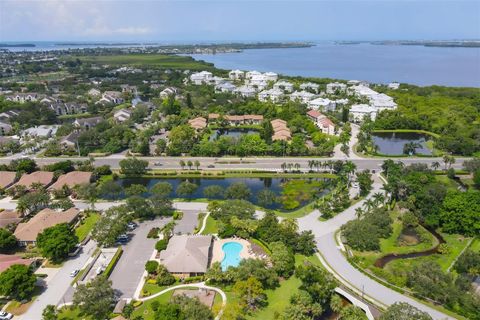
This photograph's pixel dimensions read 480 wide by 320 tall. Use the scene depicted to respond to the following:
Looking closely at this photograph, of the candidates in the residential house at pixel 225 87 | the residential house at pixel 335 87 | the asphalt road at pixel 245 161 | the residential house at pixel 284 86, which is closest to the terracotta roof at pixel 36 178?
the asphalt road at pixel 245 161

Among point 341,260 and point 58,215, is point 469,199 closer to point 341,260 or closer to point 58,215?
point 341,260

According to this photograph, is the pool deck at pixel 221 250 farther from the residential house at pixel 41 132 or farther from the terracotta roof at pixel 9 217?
the residential house at pixel 41 132

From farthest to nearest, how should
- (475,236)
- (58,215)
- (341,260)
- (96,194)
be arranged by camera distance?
(96,194) < (58,215) < (475,236) < (341,260)

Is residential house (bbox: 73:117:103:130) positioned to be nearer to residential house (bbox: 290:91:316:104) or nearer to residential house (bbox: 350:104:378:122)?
residential house (bbox: 290:91:316:104)

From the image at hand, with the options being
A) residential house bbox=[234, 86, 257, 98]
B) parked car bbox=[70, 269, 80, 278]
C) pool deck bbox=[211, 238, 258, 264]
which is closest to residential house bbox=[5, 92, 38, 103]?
residential house bbox=[234, 86, 257, 98]

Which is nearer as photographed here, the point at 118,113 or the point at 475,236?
the point at 475,236

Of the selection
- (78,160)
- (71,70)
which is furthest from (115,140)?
(71,70)
